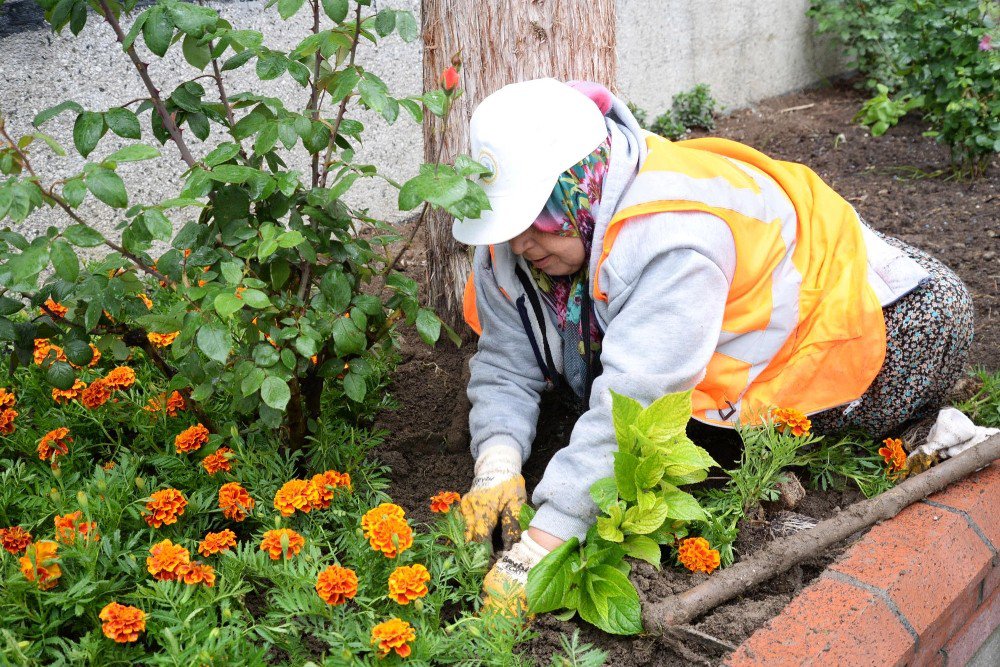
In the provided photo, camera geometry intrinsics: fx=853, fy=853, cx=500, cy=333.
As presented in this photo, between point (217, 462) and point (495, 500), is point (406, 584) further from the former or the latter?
point (217, 462)

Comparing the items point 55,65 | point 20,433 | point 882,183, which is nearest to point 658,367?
point 20,433

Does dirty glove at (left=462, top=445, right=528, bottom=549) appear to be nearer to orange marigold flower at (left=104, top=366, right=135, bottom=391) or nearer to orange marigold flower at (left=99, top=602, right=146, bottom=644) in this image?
orange marigold flower at (left=99, top=602, right=146, bottom=644)

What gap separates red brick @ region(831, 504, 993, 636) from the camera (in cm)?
190

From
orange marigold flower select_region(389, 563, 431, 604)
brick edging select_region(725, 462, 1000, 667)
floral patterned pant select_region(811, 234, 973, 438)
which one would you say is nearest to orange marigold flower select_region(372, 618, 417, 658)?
orange marigold flower select_region(389, 563, 431, 604)

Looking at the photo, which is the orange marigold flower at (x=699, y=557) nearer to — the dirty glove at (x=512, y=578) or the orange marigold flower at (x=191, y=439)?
the dirty glove at (x=512, y=578)

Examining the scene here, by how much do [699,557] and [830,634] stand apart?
1.00ft

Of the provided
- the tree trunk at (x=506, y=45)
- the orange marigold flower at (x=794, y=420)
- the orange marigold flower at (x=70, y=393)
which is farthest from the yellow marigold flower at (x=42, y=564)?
the orange marigold flower at (x=794, y=420)

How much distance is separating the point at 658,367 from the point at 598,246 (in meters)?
0.32

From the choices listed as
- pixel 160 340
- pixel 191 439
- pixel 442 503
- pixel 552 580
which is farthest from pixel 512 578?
pixel 160 340

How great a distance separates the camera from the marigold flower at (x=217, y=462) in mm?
2018

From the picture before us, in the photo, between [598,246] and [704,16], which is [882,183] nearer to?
[704,16]

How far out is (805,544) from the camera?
199 cm

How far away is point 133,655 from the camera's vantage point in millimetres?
1644

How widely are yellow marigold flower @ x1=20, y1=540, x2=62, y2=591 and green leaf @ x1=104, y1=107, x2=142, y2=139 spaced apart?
2.77 ft
